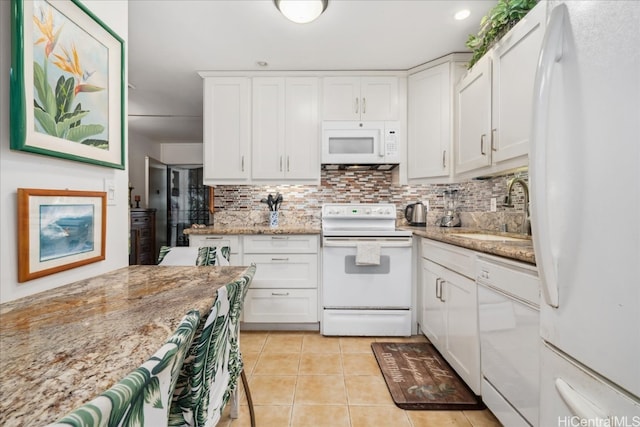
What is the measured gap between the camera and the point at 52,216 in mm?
1049

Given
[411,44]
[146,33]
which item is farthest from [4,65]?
[411,44]

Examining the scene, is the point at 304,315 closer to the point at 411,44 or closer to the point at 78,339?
the point at 78,339

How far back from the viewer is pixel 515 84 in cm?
166

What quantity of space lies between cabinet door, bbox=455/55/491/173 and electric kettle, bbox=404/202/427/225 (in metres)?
0.57

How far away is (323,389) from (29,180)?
1780 mm

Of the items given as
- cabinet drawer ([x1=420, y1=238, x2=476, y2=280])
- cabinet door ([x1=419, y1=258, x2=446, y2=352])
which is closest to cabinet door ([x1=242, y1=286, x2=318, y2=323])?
cabinet door ([x1=419, y1=258, x2=446, y2=352])

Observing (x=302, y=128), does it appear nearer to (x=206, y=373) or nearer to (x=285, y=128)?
(x=285, y=128)

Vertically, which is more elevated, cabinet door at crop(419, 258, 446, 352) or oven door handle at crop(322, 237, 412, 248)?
oven door handle at crop(322, 237, 412, 248)

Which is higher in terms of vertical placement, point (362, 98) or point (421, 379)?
point (362, 98)

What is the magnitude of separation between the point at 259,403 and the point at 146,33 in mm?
2759

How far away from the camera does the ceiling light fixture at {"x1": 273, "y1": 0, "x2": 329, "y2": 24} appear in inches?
70.3

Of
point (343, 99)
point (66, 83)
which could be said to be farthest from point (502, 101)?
point (66, 83)

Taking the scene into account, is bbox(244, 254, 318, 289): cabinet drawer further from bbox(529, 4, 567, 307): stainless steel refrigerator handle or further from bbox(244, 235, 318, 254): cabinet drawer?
bbox(529, 4, 567, 307): stainless steel refrigerator handle

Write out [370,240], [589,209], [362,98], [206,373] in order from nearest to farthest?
[589,209] → [206,373] → [370,240] → [362,98]
